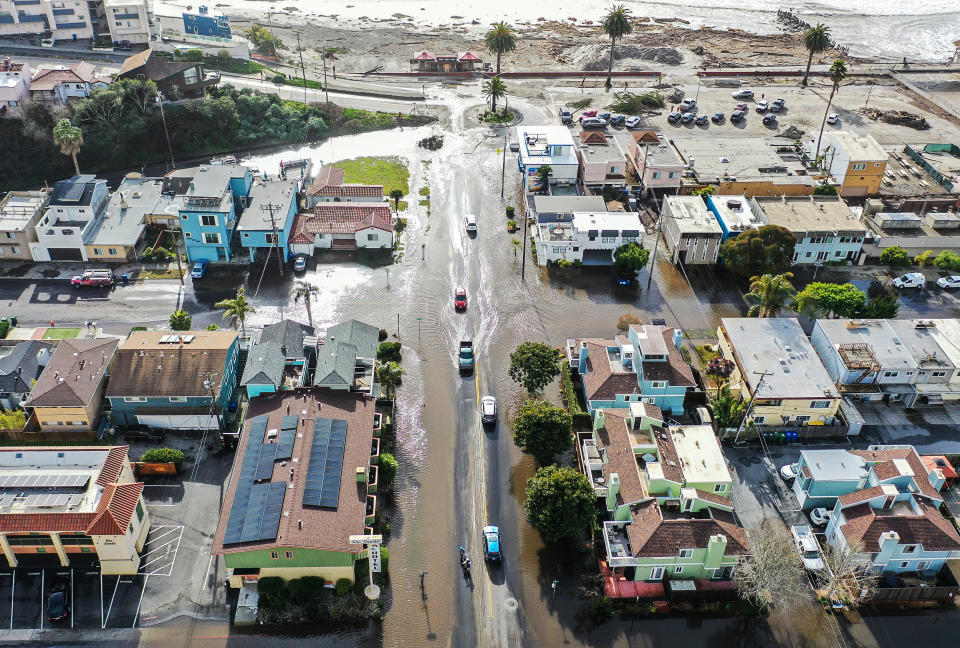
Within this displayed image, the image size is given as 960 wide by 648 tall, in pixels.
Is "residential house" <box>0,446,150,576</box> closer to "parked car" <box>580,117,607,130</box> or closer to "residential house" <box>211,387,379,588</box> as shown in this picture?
"residential house" <box>211,387,379,588</box>

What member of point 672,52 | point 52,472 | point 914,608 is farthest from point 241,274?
point 672,52

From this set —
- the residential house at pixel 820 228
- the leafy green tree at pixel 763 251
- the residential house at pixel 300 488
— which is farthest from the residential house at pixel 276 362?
the residential house at pixel 820 228

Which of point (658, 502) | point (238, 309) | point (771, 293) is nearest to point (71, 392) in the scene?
point (238, 309)

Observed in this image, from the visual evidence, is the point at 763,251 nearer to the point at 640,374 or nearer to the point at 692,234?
the point at 692,234

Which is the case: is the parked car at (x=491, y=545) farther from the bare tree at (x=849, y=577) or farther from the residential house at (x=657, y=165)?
the residential house at (x=657, y=165)

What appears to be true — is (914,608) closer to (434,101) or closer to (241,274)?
(241,274)

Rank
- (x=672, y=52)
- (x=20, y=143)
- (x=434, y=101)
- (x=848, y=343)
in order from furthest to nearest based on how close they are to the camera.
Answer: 1. (x=672, y=52)
2. (x=434, y=101)
3. (x=20, y=143)
4. (x=848, y=343)

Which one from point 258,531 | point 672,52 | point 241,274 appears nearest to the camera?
point 258,531
